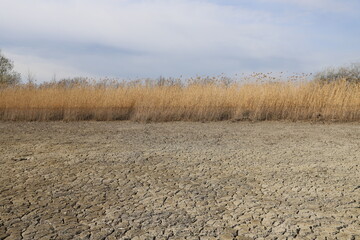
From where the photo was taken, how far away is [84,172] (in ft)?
8.51

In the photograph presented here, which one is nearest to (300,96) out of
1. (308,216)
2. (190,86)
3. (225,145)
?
(190,86)

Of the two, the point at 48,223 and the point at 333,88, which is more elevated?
the point at 333,88

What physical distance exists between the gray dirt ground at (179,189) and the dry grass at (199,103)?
2341 millimetres

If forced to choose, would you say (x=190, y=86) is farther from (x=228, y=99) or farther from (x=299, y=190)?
(x=299, y=190)

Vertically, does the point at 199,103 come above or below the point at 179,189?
above

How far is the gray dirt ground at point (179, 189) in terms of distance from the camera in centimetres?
167

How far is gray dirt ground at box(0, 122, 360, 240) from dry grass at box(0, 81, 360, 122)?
2341 mm

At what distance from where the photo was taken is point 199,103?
6.46 metres

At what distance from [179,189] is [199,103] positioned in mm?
4324

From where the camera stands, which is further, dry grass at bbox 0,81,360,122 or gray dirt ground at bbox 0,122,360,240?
dry grass at bbox 0,81,360,122

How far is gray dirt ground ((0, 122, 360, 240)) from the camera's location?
167cm

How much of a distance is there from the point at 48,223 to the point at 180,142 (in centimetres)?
222

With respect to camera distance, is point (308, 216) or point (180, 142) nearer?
point (308, 216)

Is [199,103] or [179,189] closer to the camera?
[179,189]
